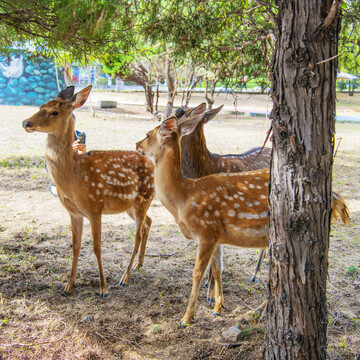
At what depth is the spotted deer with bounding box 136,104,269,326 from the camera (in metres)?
3.36

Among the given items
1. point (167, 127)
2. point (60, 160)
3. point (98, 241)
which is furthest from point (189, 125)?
point (98, 241)

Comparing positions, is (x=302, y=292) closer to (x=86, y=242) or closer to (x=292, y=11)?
(x=292, y=11)

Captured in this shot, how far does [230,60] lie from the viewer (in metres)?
4.71

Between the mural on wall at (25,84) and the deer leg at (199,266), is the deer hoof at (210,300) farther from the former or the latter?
the mural on wall at (25,84)

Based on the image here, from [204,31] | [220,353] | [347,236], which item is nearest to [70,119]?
[204,31]

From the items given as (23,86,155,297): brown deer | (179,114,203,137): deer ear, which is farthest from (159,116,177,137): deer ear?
(23,86,155,297): brown deer

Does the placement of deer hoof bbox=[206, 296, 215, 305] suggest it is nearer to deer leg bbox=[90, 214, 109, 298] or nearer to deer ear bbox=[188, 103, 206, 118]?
deer leg bbox=[90, 214, 109, 298]

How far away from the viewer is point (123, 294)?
4047 millimetres

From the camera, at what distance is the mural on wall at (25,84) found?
71.9ft

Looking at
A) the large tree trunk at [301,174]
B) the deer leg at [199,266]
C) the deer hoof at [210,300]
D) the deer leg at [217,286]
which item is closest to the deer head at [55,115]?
the deer leg at [199,266]

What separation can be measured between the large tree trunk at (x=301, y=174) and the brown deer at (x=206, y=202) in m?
0.88

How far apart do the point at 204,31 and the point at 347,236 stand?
3.30 meters

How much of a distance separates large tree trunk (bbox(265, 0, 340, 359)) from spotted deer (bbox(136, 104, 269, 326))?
877 mm

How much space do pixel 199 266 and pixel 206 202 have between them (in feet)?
1.70
